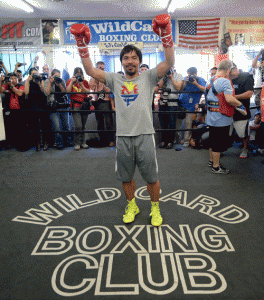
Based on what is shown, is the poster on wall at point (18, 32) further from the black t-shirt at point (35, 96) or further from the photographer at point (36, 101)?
the black t-shirt at point (35, 96)

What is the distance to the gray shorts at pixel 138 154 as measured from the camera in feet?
6.18

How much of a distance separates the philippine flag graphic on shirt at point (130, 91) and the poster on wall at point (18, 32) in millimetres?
6299

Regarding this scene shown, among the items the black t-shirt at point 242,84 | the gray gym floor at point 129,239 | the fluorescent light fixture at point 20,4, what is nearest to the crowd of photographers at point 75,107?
the black t-shirt at point 242,84

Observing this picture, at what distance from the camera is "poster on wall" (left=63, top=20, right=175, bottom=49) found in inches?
270

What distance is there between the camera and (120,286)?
1.38 m

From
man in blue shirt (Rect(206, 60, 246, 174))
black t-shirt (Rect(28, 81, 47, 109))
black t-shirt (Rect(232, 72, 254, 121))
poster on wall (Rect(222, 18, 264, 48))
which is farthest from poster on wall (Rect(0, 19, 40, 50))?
man in blue shirt (Rect(206, 60, 246, 174))

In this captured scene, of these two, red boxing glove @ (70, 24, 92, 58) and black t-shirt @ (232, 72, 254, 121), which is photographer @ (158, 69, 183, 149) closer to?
black t-shirt @ (232, 72, 254, 121)

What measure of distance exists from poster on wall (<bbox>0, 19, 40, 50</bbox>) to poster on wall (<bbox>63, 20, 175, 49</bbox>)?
866mm

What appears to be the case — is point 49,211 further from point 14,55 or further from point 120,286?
point 14,55

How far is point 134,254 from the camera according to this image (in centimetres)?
164

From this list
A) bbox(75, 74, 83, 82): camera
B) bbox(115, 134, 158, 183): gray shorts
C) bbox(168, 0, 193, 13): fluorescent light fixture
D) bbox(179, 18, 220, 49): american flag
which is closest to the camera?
bbox(115, 134, 158, 183): gray shorts

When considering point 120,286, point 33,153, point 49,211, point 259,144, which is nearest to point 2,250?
point 49,211

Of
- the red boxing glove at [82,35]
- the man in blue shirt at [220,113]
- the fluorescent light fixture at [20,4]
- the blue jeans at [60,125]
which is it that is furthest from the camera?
the fluorescent light fixture at [20,4]

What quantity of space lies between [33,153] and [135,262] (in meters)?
3.22
